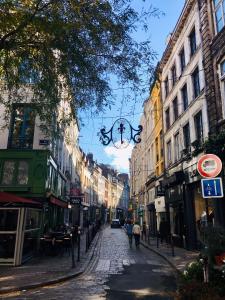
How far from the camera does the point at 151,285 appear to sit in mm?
9266

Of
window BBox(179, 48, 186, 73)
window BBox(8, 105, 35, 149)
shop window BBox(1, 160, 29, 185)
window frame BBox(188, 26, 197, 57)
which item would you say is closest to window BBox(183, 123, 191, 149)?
window BBox(179, 48, 186, 73)

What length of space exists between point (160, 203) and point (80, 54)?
18.7m

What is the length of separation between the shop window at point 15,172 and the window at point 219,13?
45.0 feet

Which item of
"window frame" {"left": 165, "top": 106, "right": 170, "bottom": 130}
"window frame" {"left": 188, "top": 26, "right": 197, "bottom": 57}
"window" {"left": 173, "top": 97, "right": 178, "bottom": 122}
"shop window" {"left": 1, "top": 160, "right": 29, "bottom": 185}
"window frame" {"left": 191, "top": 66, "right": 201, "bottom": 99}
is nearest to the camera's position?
"window frame" {"left": 191, "top": 66, "right": 201, "bottom": 99}

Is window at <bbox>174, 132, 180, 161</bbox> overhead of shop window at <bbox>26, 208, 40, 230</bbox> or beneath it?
overhead

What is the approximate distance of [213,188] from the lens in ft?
25.8

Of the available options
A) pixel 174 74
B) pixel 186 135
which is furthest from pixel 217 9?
pixel 174 74

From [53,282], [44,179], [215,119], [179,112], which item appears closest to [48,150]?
[44,179]

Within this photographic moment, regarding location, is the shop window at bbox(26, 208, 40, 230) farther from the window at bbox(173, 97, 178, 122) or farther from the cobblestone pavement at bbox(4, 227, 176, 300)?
the window at bbox(173, 97, 178, 122)

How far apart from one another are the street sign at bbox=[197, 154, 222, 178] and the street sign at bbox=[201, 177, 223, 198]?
146mm

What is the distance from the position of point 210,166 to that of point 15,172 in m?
15.2

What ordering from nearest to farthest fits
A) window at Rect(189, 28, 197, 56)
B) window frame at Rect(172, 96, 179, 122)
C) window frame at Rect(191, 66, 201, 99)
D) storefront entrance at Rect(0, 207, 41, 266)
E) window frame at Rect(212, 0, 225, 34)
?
storefront entrance at Rect(0, 207, 41, 266) → window frame at Rect(212, 0, 225, 34) → window frame at Rect(191, 66, 201, 99) → window at Rect(189, 28, 197, 56) → window frame at Rect(172, 96, 179, 122)

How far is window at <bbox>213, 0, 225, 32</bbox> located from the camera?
50.2 feet

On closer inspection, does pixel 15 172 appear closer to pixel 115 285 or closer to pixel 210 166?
pixel 115 285
